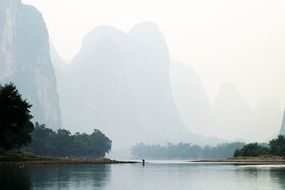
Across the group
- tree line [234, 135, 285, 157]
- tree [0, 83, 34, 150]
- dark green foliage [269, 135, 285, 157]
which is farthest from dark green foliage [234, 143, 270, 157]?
tree [0, 83, 34, 150]

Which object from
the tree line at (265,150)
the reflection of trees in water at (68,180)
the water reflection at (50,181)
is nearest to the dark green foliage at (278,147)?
Answer: the tree line at (265,150)

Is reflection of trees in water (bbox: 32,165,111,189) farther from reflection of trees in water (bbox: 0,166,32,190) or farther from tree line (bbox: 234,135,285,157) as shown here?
tree line (bbox: 234,135,285,157)

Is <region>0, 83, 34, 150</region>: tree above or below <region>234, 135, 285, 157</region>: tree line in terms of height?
above

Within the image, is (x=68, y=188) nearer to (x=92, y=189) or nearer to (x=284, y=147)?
(x=92, y=189)

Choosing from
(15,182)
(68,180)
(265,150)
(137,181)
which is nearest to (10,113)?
(68,180)

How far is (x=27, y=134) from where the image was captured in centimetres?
14588

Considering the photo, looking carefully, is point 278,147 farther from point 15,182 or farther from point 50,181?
point 15,182

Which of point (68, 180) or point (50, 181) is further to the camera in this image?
point (68, 180)

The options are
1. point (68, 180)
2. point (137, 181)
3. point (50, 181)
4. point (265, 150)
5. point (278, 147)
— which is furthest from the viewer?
point (265, 150)

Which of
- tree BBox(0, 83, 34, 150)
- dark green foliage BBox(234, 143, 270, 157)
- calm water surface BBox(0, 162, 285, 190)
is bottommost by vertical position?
calm water surface BBox(0, 162, 285, 190)

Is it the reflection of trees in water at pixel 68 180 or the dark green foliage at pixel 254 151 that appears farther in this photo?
the dark green foliage at pixel 254 151

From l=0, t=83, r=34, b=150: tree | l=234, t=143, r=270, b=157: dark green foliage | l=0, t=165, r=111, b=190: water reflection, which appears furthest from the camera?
l=234, t=143, r=270, b=157: dark green foliage

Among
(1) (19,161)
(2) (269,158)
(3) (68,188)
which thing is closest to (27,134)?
(1) (19,161)

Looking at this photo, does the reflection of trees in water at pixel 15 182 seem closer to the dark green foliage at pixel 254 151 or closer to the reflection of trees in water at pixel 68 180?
the reflection of trees in water at pixel 68 180
